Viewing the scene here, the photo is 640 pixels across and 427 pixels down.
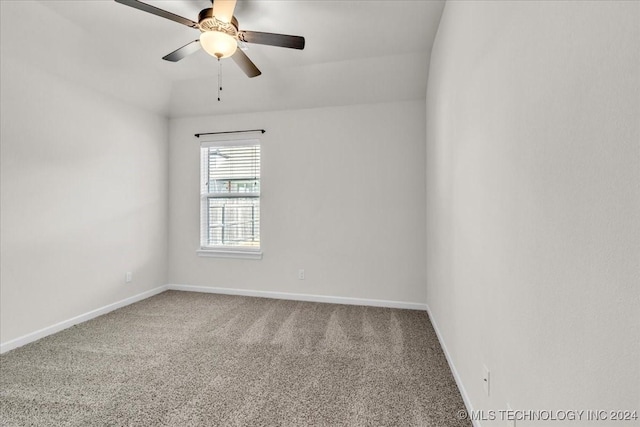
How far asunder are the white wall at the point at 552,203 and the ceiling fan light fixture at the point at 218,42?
155cm

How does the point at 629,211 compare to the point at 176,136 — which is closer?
the point at 629,211

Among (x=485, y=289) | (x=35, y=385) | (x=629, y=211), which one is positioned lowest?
(x=35, y=385)

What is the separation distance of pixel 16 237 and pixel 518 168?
3.67 metres

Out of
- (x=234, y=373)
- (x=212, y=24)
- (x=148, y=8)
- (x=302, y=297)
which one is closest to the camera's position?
(x=148, y=8)

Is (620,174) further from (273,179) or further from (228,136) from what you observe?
(228,136)

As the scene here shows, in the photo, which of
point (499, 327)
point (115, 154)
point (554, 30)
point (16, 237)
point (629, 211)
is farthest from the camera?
point (115, 154)

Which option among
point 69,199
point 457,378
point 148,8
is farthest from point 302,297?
point 148,8

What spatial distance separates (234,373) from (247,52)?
119 inches

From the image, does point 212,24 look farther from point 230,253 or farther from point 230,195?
point 230,253

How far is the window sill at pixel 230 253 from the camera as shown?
3.94m

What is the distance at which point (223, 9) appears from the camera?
74.7 inches

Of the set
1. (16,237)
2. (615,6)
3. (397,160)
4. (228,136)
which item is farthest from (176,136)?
(615,6)

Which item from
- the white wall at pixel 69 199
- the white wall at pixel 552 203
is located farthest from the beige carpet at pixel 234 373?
the white wall at pixel 552 203

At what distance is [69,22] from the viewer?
251 cm
